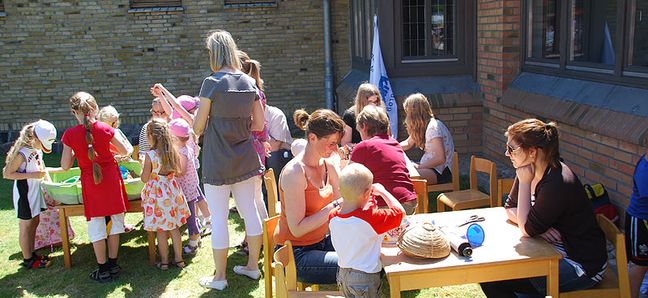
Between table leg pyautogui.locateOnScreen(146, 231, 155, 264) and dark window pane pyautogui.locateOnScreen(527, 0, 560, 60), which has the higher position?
dark window pane pyautogui.locateOnScreen(527, 0, 560, 60)

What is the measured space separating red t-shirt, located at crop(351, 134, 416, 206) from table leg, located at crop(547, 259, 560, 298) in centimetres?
130

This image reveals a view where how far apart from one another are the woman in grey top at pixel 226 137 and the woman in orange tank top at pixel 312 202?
83cm

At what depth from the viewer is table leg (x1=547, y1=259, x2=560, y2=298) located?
2.92m

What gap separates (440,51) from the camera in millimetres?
7980

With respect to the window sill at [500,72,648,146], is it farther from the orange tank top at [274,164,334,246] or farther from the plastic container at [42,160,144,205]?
the plastic container at [42,160,144,205]

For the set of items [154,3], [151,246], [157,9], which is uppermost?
Answer: [154,3]

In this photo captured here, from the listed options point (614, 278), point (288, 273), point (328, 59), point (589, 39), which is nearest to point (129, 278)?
point (288, 273)

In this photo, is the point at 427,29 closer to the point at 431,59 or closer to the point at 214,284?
the point at 431,59

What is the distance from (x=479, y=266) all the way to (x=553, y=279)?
409 mm

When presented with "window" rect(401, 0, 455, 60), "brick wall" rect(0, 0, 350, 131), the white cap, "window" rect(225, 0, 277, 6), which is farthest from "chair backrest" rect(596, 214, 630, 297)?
"window" rect(225, 0, 277, 6)

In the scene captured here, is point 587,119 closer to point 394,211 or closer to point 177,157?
point 394,211

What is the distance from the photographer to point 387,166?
4.11 m

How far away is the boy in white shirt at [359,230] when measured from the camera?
114 inches

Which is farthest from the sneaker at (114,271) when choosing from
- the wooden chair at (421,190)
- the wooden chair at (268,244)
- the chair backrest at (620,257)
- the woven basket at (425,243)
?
the chair backrest at (620,257)
